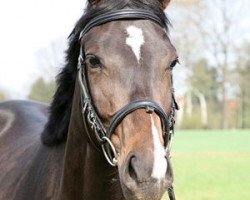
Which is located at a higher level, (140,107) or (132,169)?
(140,107)

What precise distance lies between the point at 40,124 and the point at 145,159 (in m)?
3.61

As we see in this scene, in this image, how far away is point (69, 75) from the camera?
3879mm

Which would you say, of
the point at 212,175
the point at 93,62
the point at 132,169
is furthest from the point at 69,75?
the point at 212,175

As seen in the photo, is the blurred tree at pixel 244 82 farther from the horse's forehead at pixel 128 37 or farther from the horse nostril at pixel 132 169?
the horse nostril at pixel 132 169

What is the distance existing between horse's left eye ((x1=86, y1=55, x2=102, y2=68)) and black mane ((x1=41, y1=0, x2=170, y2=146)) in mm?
346

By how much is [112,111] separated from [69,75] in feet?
2.97

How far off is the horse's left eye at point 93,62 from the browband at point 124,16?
26 centimetres

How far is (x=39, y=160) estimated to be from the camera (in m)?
4.32

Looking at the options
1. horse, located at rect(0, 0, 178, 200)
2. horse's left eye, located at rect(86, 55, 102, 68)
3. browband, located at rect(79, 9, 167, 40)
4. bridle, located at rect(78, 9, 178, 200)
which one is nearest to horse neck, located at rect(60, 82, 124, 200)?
horse, located at rect(0, 0, 178, 200)

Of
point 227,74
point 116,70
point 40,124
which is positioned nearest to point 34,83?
point 227,74

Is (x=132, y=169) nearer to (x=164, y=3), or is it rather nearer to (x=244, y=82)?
(x=164, y=3)

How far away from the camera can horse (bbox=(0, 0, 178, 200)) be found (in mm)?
2785

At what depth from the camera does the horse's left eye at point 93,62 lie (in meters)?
3.18

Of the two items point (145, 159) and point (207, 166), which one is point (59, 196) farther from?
point (207, 166)
